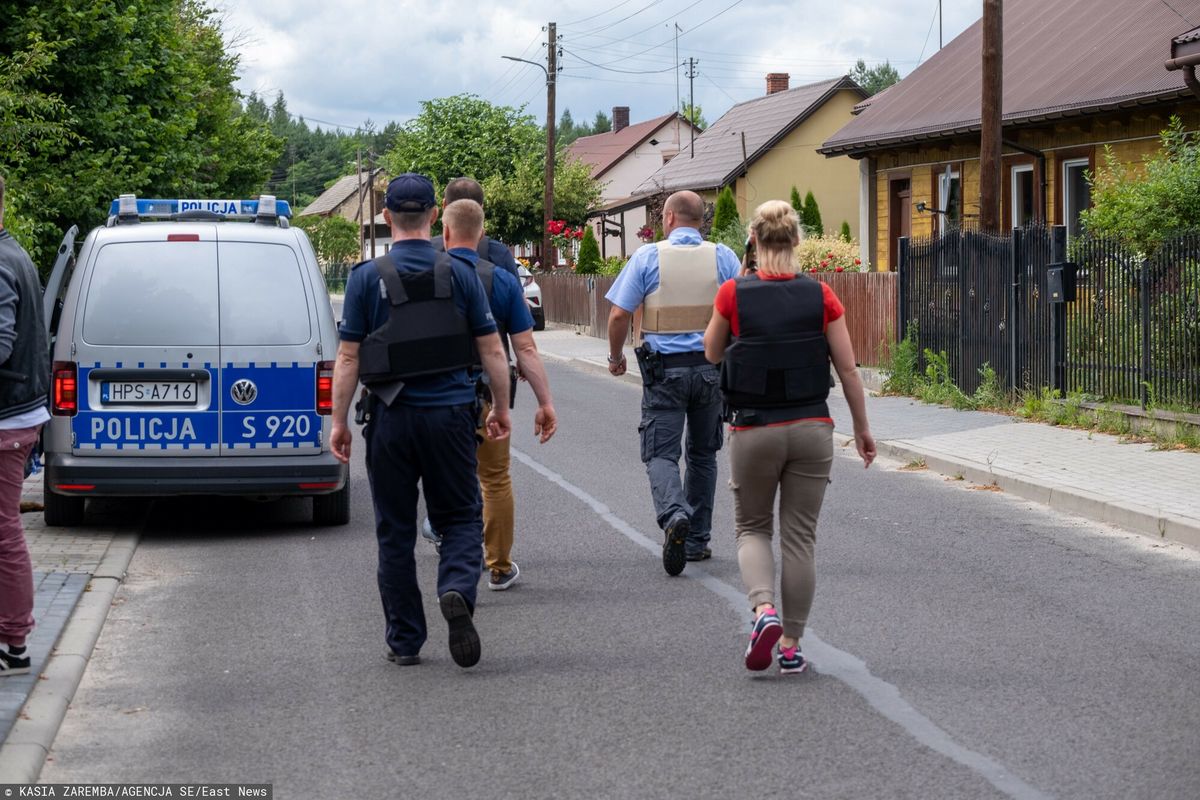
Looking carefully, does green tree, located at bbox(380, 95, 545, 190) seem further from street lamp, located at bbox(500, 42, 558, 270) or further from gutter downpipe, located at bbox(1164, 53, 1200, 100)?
gutter downpipe, located at bbox(1164, 53, 1200, 100)

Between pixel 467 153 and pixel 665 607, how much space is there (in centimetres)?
6090

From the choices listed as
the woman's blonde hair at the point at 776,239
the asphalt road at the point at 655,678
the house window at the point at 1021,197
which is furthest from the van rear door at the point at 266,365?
the house window at the point at 1021,197

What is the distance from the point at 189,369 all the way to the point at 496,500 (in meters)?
2.59

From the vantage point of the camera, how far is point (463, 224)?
7332 mm

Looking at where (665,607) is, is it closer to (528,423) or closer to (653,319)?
(653,319)

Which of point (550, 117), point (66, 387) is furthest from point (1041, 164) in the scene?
point (550, 117)

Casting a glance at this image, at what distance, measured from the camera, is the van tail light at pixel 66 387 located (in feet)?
30.6

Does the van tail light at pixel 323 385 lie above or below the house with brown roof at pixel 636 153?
below

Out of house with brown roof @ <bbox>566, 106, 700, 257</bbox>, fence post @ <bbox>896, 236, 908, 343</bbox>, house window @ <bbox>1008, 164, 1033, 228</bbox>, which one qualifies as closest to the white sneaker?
fence post @ <bbox>896, 236, 908, 343</bbox>

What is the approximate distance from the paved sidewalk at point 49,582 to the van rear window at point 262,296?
1.50 metres

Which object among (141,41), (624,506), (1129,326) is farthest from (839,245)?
(624,506)

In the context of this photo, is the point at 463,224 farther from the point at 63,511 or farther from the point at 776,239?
the point at 63,511

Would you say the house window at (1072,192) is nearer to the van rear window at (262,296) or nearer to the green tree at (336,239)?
the van rear window at (262,296)

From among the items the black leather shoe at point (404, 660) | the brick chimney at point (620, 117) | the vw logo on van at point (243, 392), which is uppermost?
the brick chimney at point (620, 117)
